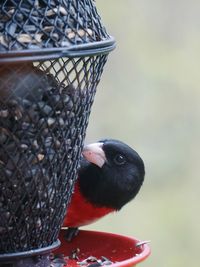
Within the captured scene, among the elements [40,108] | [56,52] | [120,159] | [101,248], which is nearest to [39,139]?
[40,108]

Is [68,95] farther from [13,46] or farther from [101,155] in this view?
[101,155]

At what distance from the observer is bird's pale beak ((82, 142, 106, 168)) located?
477cm

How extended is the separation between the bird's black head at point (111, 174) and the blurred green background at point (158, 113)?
357cm

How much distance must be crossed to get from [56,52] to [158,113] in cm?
601

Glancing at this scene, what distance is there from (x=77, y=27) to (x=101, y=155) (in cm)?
119

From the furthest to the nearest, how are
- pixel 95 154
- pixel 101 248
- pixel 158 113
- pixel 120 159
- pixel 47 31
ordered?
1. pixel 158 113
2. pixel 120 159
3. pixel 95 154
4. pixel 101 248
5. pixel 47 31

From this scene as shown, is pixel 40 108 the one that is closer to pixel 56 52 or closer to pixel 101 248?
pixel 56 52

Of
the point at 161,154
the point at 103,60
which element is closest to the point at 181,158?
the point at 161,154

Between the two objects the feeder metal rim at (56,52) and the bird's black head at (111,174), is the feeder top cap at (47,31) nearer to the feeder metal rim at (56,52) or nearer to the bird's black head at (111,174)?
the feeder metal rim at (56,52)

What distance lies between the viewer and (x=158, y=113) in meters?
9.52

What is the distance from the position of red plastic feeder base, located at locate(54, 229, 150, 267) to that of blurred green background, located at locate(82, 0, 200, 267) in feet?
13.3

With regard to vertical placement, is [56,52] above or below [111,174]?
above

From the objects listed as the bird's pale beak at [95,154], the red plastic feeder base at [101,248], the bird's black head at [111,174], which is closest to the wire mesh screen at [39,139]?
the red plastic feeder base at [101,248]

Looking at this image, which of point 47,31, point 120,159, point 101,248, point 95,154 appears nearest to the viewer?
point 47,31
